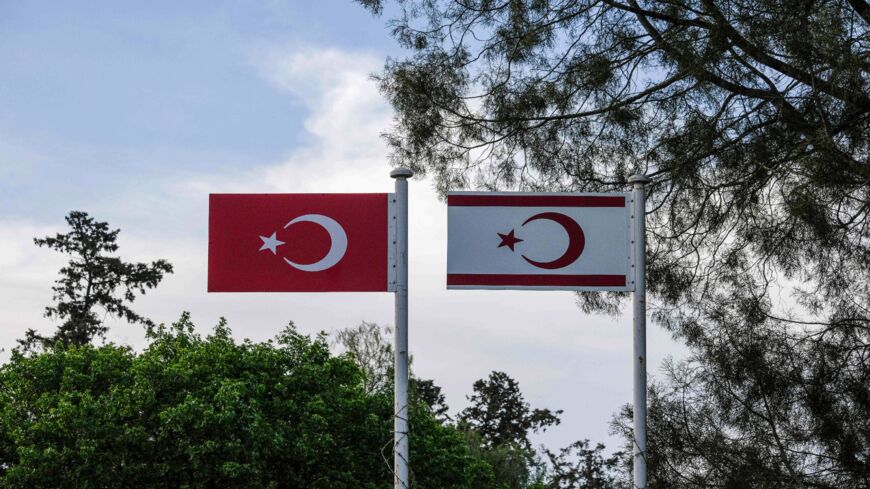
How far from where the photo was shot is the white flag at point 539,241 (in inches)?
223

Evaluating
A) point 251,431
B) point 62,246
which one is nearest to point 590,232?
point 251,431

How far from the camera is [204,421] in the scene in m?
15.6

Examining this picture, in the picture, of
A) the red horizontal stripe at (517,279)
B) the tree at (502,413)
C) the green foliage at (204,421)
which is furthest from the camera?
the tree at (502,413)

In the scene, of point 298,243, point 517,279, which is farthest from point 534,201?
point 298,243

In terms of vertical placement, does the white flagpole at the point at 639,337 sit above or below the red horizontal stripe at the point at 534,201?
below

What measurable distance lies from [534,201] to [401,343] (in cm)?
110

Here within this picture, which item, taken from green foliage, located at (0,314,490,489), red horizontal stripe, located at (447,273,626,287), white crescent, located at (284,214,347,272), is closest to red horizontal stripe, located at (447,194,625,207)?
red horizontal stripe, located at (447,273,626,287)

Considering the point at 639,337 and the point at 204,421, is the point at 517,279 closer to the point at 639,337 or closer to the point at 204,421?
the point at 639,337

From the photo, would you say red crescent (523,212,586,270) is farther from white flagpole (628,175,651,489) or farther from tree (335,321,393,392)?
tree (335,321,393,392)

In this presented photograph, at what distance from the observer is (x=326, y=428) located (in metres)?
17.5

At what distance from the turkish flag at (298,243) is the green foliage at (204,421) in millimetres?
10334

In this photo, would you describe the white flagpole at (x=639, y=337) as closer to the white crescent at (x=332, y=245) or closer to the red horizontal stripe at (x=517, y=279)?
the red horizontal stripe at (x=517, y=279)

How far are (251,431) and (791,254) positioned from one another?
29.9 ft

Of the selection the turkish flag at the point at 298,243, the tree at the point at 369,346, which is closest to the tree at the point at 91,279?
the tree at the point at 369,346
